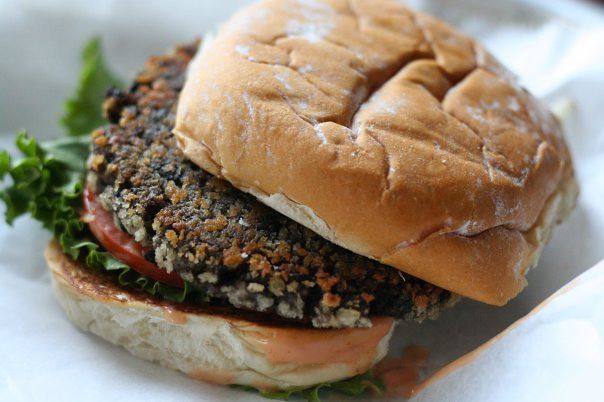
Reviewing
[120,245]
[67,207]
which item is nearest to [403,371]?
[120,245]

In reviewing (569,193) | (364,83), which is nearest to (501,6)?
(569,193)

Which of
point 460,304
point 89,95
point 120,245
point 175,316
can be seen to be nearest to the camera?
point 175,316

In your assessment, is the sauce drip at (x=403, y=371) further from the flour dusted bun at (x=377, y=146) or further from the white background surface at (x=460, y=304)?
the flour dusted bun at (x=377, y=146)

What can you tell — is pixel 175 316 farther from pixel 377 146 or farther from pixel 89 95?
pixel 89 95

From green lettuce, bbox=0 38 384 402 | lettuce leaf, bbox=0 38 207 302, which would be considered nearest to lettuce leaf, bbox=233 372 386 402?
green lettuce, bbox=0 38 384 402

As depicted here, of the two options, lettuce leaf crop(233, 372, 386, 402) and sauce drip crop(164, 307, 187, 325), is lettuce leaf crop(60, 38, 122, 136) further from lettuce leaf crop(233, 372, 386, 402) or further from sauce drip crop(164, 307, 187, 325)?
lettuce leaf crop(233, 372, 386, 402)
